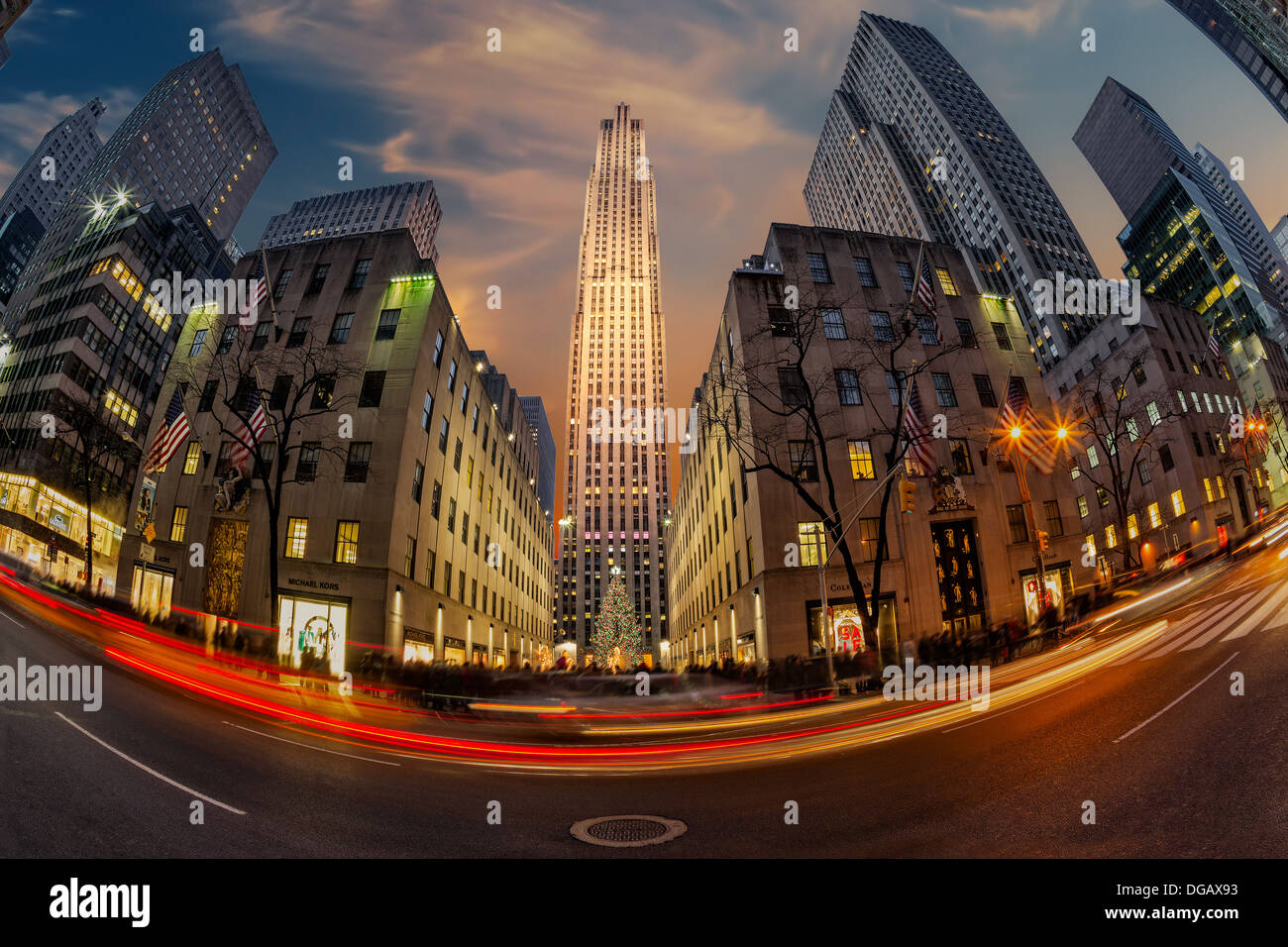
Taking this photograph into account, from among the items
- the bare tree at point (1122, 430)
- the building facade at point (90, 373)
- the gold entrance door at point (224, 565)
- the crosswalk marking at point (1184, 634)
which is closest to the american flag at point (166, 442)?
the gold entrance door at point (224, 565)

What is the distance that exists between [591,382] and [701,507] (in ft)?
400

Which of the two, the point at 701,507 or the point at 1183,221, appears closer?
the point at 701,507

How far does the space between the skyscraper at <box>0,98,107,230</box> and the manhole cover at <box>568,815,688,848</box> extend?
23937 centimetres

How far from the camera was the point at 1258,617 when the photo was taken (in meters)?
12.4

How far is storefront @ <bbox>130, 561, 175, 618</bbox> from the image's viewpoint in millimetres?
31828

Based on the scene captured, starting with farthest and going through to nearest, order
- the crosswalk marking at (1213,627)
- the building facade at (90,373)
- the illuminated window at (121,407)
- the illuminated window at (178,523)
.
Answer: the illuminated window at (121,407), the building facade at (90,373), the illuminated window at (178,523), the crosswalk marking at (1213,627)

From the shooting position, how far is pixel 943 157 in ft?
376

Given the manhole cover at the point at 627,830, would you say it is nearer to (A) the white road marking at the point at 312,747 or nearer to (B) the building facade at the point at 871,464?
(A) the white road marking at the point at 312,747

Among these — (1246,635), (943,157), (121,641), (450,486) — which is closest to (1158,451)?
(1246,635)

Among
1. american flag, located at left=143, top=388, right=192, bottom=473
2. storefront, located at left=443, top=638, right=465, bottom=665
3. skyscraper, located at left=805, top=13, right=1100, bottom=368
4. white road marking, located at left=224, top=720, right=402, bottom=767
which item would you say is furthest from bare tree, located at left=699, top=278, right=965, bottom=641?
skyscraper, located at left=805, top=13, right=1100, bottom=368

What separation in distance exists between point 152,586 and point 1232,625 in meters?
48.0

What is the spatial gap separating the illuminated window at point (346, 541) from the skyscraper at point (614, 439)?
11418 centimetres

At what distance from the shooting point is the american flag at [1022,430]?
2353 centimetres

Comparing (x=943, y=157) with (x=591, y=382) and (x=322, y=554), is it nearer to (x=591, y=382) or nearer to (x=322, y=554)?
(x=591, y=382)
